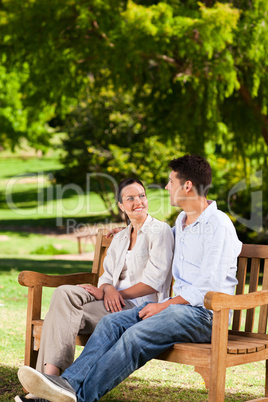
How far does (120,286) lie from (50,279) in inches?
19.8

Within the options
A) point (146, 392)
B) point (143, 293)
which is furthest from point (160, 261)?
point (146, 392)

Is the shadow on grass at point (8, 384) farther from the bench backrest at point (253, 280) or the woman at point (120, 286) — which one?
the bench backrest at point (253, 280)

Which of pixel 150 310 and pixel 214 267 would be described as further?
pixel 150 310

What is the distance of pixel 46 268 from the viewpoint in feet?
39.3

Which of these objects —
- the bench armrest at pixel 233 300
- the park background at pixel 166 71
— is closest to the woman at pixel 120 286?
the bench armrest at pixel 233 300

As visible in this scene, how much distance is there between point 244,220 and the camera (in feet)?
39.5

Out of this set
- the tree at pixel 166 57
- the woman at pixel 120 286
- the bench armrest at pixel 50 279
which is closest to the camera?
the woman at pixel 120 286

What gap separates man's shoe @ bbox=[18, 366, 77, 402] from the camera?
316 cm

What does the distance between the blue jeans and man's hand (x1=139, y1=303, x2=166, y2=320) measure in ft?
0.36

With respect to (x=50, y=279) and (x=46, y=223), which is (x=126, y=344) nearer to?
(x=50, y=279)

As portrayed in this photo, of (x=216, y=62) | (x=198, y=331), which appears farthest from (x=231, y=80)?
(x=198, y=331)

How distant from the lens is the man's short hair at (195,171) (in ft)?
12.4

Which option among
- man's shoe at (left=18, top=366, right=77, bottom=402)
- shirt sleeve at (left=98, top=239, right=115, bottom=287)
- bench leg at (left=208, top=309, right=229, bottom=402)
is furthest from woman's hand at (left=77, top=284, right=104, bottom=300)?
bench leg at (left=208, top=309, right=229, bottom=402)

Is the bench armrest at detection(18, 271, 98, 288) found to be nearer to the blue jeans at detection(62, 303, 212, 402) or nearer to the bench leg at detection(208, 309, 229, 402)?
the blue jeans at detection(62, 303, 212, 402)
